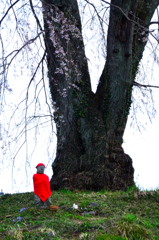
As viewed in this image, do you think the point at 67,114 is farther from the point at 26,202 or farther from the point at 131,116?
the point at 26,202

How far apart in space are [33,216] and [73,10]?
524 cm

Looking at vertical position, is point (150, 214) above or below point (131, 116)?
below

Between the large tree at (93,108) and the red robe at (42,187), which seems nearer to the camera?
the red robe at (42,187)

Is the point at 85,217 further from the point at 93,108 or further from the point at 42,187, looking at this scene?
the point at 93,108

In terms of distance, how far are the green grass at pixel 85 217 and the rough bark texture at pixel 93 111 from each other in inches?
21.1

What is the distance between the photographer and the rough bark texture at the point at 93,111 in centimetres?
613

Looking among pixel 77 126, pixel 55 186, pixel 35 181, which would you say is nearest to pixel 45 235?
pixel 35 181

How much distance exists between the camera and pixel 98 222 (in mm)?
3705

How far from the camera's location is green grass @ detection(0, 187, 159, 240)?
335cm

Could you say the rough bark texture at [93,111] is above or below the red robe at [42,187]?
above

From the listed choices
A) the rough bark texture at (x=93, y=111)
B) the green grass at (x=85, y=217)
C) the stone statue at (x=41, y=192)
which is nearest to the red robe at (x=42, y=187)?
the stone statue at (x=41, y=192)

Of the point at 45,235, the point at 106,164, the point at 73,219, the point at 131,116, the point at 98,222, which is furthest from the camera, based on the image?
the point at 131,116

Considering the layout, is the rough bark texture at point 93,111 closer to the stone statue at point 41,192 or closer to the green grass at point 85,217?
the green grass at point 85,217

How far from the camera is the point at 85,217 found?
4.18 metres
